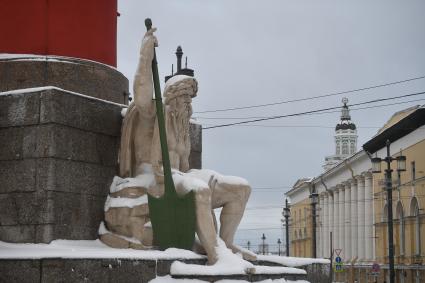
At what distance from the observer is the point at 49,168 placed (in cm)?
746

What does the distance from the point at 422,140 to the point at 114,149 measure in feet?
112

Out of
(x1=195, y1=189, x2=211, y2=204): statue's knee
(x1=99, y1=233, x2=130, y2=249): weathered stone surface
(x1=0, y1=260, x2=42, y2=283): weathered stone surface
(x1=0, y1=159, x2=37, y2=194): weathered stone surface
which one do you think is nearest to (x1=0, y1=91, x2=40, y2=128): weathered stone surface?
(x1=0, y1=159, x2=37, y2=194): weathered stone surface

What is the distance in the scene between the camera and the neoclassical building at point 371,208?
41000 millimetres

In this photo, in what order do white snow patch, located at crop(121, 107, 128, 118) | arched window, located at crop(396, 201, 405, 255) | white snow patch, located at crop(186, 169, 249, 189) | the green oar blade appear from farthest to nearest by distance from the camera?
arched window, located at crop(396, 201, 405, 255) < white snow patch, located at crop(121, 107, 128, 118) < white snow patch, located at crop(186, 169, 249, 189) < the green oar blade

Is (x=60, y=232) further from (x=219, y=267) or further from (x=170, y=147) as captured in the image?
(x=219, y=267)

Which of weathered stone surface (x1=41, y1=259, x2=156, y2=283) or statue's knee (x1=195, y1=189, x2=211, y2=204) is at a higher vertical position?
statue's knee (x1=195, y1=189, x2=211, y2=204)

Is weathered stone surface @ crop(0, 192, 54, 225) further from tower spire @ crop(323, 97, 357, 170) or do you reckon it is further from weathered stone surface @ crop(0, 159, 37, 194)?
tower spire @ crop(323, 97, 357, 170)

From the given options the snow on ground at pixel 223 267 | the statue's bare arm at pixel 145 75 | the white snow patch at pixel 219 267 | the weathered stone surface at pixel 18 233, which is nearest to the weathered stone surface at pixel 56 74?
the statue's bare arm at pixel 145 75

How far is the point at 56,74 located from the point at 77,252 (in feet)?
7.80

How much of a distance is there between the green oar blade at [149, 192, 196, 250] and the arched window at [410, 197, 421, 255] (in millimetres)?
34724

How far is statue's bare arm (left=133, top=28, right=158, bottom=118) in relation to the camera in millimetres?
7754

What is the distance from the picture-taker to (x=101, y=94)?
8.64 metres

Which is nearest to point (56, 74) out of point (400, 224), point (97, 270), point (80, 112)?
point (80, 112)

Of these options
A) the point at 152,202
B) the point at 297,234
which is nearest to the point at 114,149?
the point at 152,202
